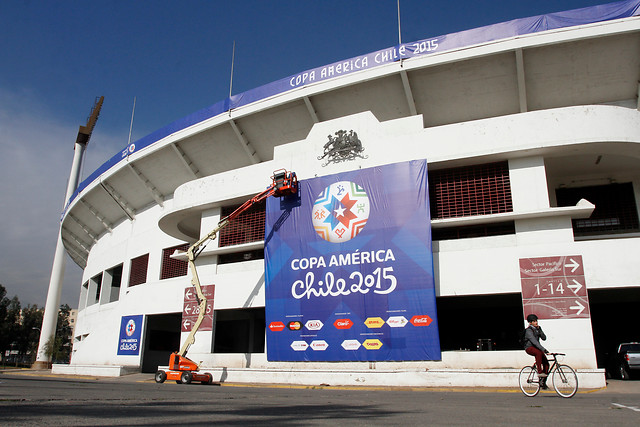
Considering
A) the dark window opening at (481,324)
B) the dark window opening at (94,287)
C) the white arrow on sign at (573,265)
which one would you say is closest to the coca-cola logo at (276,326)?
the dark window opening at (481,324)

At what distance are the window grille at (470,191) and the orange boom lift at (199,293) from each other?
6.20m

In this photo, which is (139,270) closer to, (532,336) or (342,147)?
(342,147)

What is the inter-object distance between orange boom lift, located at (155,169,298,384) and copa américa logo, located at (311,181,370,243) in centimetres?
165

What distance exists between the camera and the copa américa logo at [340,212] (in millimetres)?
18516

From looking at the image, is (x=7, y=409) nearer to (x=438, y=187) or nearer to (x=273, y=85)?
(x=438, y=187)

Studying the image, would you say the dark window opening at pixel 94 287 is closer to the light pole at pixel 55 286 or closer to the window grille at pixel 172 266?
the light pole at pixel 55 286

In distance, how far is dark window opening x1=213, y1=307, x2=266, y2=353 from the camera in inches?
1089

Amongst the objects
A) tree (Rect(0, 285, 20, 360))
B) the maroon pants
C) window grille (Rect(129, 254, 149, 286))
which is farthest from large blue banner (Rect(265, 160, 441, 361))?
tree (Rect(0, 285, 20, 360))

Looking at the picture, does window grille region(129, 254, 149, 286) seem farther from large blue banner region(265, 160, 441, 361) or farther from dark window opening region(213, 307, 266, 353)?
large blue banner region(265, 160, 441, 361)

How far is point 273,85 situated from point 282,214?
26.6ft

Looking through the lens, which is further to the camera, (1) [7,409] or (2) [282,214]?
(2) [282,214]

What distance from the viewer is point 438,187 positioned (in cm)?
1891

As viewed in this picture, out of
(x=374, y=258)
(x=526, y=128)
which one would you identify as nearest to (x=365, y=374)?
(x=374, y=258)

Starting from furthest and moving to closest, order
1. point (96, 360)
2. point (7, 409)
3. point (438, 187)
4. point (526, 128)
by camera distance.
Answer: point (96, 360) < point (438, 187) < point (526, 128) < point (7, 409)
